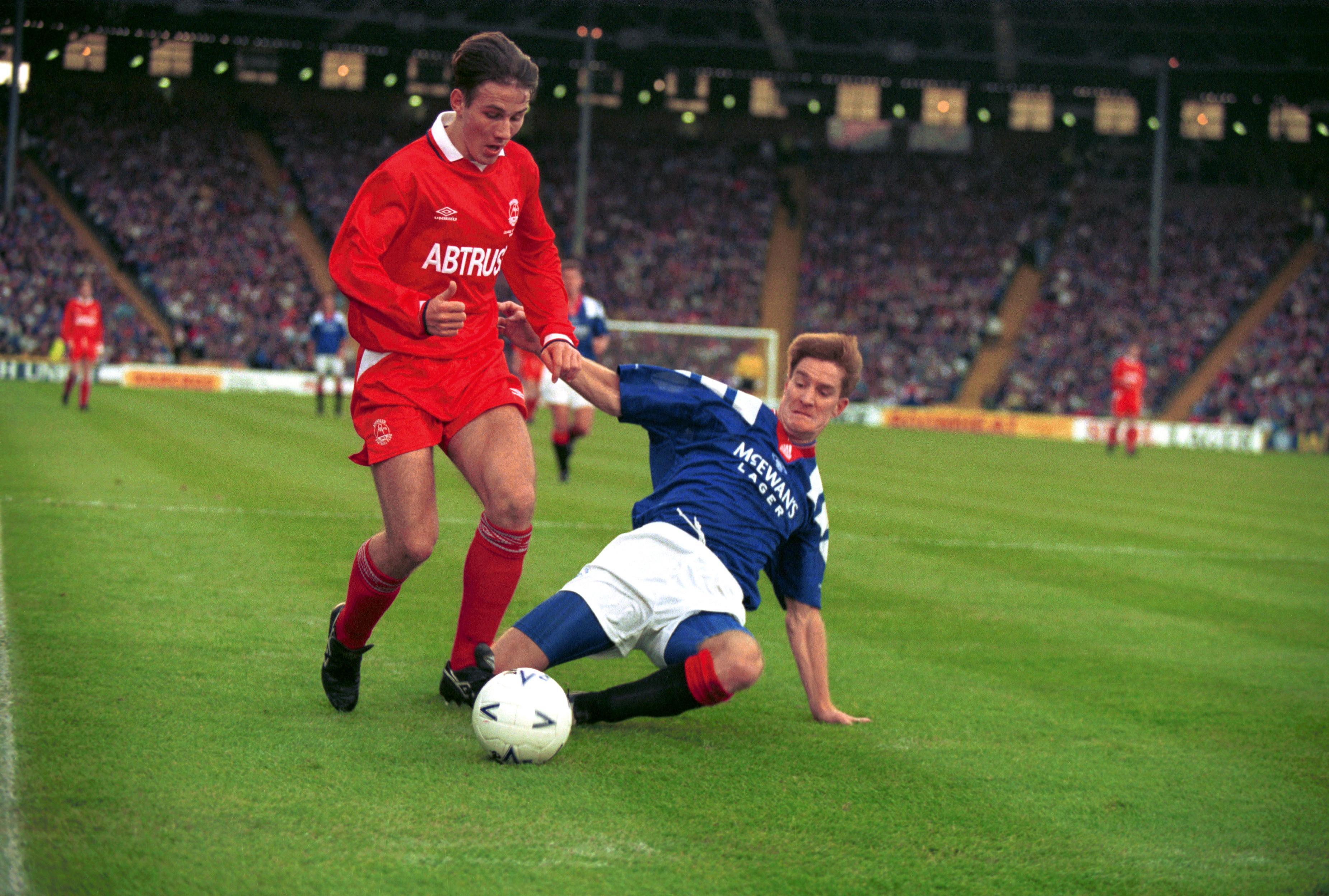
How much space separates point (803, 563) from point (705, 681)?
31.4 inches

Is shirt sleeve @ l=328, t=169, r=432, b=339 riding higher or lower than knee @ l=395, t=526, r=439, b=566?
higher

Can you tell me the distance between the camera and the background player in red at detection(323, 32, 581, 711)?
14.9 feet

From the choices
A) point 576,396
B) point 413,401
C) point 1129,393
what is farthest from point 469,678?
point 1129,393

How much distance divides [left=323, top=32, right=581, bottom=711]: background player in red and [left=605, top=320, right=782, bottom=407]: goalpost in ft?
100

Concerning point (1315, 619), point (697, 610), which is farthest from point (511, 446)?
point (1315, 619)

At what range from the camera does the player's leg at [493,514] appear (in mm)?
4723

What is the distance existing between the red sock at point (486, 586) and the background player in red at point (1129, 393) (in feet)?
71.8

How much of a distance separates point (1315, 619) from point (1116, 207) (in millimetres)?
36683

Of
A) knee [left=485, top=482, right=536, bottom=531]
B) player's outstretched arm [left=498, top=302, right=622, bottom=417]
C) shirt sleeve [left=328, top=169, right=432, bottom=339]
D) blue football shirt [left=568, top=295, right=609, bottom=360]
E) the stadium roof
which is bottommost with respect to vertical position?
knee [left=485, top=482, right=536, bottom=531]

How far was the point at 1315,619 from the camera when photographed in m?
8.18

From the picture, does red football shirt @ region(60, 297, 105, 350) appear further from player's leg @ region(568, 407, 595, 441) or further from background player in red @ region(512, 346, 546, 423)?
player's leg @ region(568, 407, 595, 441)

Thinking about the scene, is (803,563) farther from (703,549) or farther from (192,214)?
(192,214)

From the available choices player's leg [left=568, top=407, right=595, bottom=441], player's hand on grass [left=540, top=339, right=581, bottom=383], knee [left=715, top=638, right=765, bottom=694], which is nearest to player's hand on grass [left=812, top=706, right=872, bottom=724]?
knee [left=715, top=638, right=765, bottom=694]

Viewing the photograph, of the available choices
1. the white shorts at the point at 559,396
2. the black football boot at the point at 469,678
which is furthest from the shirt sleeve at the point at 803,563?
the white shorts at the point at 559,396
